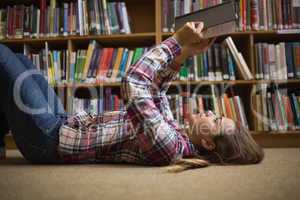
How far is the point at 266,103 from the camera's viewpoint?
216cm

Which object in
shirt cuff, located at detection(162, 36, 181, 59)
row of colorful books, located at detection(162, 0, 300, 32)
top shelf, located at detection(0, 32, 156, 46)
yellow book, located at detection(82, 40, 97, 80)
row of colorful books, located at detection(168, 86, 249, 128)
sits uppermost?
row of colorful books, located at detection(162, 0, 300, 32)

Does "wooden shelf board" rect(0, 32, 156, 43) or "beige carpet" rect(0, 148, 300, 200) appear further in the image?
"wooden shelf board" rect(0, 32, 156, 43)

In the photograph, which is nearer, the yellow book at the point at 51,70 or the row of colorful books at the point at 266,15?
the row of colorful books at the point at 266,15

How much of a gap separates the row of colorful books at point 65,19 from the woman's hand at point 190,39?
103 centimetres

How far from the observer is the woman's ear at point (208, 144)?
1.29m

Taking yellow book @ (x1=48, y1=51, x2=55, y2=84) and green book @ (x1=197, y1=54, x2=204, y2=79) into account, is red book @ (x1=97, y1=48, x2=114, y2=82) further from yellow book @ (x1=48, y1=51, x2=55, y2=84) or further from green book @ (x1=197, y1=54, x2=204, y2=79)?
green book @ (x1=197, y1=54, x2=204, y2=79)

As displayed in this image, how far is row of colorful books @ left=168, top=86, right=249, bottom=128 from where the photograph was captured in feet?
7.17

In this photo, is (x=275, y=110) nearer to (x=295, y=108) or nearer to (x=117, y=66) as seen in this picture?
(x=295, y=108)

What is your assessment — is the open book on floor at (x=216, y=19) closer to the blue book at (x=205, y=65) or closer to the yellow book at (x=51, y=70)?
the blue book at (x=205, y=65)

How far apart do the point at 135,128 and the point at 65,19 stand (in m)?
1.37

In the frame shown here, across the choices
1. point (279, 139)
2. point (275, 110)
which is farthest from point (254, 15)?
point (279, 139)

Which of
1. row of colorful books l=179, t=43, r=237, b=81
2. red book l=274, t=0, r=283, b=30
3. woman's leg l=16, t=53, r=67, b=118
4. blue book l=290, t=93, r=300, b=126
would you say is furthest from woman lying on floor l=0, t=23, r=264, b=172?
red book l=274, t=0, r=283, b=30

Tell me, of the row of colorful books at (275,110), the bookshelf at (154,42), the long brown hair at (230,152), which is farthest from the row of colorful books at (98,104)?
the long brown hair at (230,152)

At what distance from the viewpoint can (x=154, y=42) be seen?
93.7 inches
